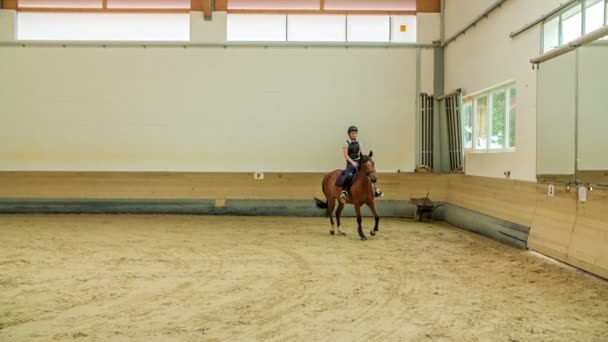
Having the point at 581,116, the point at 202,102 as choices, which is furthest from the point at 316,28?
the point at 581,116

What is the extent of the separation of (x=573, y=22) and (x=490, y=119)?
346 centimetres

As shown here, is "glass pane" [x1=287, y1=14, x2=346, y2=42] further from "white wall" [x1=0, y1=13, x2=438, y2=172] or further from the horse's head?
the horse's head

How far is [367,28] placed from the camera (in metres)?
13.8

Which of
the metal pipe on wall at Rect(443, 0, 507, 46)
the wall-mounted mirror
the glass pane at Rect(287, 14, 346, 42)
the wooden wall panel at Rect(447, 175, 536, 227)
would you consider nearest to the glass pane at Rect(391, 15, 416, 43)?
the metal pipe on wall at Rect(443, 0, 507, 46)

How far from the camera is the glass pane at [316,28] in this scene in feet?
45.3

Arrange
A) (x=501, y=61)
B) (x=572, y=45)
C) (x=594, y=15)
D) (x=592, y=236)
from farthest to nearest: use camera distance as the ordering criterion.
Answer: (x=501, y=61), (x=572, y=45), (x=594, y=15), (x=592, y=236)

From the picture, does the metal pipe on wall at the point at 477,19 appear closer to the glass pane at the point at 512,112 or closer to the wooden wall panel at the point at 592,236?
the glass pane at the point at 512,112

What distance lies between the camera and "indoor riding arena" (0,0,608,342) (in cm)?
509

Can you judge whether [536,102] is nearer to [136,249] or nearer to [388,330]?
[388,330]

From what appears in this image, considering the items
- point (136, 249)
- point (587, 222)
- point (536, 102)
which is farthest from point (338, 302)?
point (536, 102)

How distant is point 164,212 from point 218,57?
4.24 metres

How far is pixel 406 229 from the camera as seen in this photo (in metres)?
11.2

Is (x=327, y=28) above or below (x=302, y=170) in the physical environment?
above

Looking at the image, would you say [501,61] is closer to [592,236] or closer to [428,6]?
[428,6]
